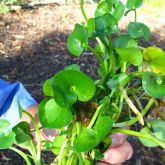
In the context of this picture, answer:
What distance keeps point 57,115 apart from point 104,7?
14 cm

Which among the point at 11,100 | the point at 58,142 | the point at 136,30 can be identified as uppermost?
the point at 136,30

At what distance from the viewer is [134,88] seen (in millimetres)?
436

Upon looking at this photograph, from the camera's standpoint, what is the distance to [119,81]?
392mm

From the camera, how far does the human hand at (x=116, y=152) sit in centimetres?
58

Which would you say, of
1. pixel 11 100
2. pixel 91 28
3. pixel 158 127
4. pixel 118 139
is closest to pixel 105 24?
pixel 91 28

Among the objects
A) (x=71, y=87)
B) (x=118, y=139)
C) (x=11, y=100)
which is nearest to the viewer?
(x=71, y=87)

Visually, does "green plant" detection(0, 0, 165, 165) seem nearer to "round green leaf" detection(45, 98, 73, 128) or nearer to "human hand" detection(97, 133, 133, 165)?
"round green leaf" detection(45, 98, 73, 128)

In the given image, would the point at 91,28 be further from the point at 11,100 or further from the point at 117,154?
the point at 11,100

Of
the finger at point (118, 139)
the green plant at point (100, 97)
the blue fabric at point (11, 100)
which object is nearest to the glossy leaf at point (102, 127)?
the green plant at point (100, 97)

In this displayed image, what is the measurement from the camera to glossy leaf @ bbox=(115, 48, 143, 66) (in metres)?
0.40

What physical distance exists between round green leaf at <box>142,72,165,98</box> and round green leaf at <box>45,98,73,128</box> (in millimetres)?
72

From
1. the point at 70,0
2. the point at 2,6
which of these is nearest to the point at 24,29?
the point at 2,6

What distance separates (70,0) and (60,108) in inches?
104

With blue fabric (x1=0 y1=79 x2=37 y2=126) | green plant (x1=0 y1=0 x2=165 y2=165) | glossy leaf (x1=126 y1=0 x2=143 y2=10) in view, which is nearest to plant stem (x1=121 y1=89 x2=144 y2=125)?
green plant (x1=0 y1=0 x2=165 y2=165)
